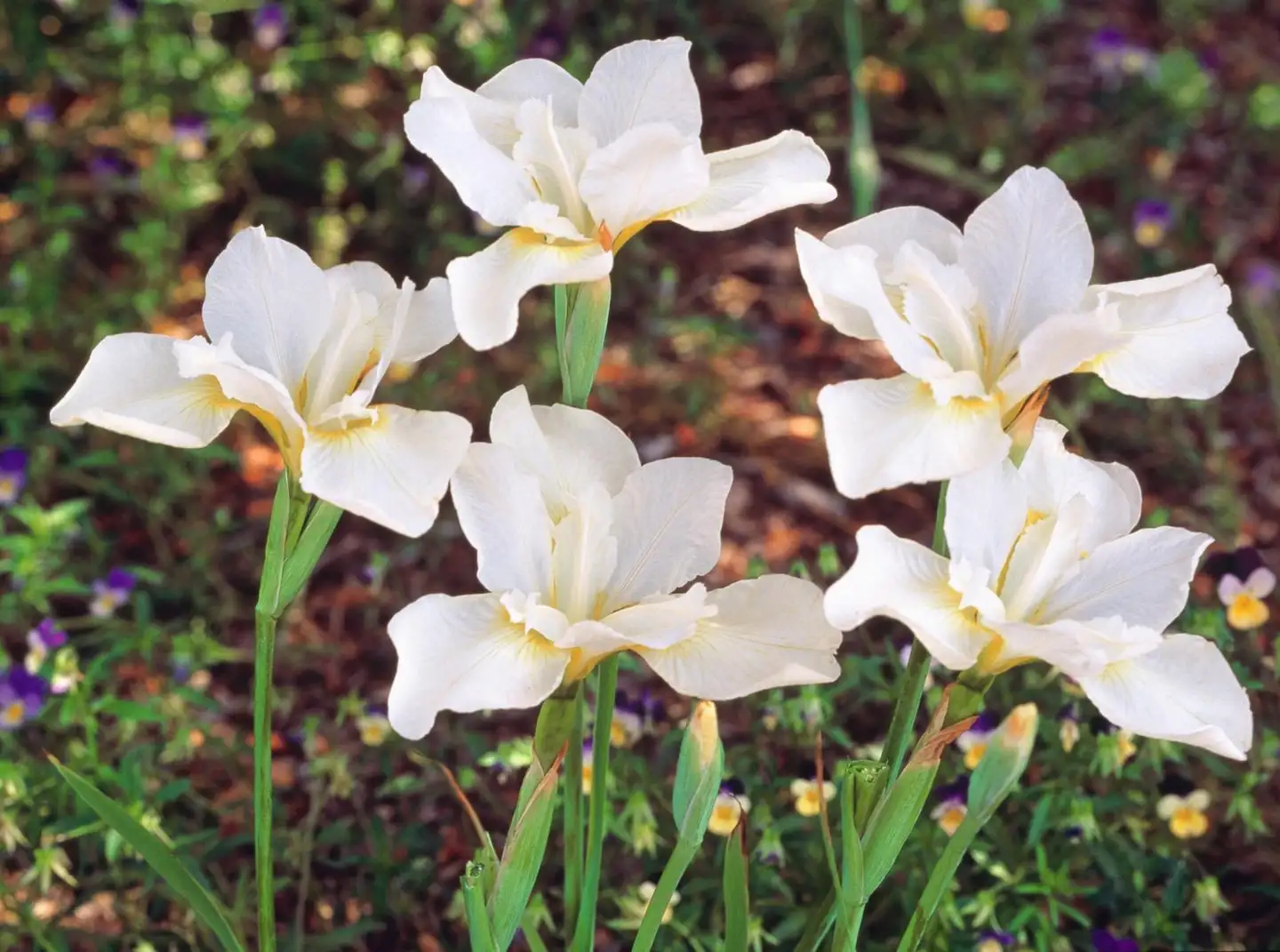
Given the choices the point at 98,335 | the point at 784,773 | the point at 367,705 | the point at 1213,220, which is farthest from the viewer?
the point at 1213,220

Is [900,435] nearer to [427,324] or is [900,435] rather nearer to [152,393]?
[427,324]

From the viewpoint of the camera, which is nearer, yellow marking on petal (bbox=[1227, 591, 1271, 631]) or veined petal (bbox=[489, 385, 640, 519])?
veined petal (bbox=[489, 385, 640, 519])

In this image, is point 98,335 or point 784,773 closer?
point 784,773

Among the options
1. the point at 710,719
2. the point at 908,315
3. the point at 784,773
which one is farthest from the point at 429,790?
the point at 908,315

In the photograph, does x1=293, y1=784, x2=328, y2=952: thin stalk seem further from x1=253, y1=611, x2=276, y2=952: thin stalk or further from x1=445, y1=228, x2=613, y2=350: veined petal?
x1=445, y1=228, x2=613, y2=350: veined petal

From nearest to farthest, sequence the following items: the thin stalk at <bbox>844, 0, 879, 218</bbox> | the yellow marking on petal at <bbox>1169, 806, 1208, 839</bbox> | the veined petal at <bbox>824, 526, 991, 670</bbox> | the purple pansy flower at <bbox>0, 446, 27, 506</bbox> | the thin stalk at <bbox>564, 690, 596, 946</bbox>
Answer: the veined petal at <bbox>824, 526, 991, 670</bbox>, the thin stalk at <bbox>564, 690, 596, 946</bbox>, the yellow marking on petal at <bbox>1169, 806, 1208, 839</bbox>, the purple pansy flower at <bbox>0, 446, 27, 506</bbox>, the thin stalk at <bbox>844, 0, 879, 218</bbox>

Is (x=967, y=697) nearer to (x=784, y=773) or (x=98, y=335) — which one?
(x=784, y=773)

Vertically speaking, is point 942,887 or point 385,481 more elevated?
point 385,481

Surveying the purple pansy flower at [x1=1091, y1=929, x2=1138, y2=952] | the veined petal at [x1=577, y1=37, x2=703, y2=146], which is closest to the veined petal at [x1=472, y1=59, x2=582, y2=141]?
the veined petal at [x1=577, y1=37, x2=703, y2=146]
